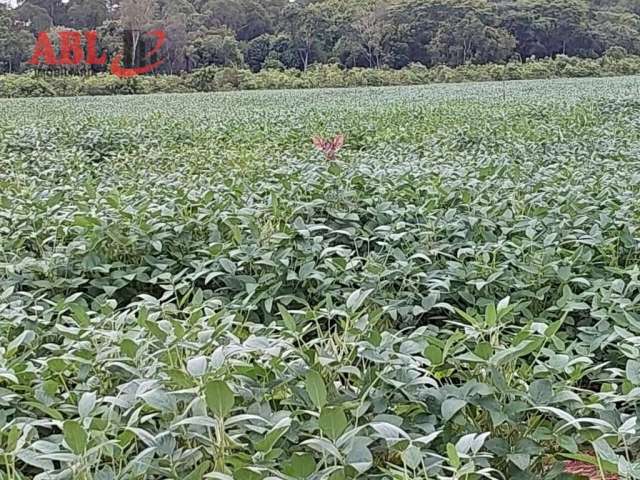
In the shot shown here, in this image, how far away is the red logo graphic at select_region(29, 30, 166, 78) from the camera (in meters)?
32.4

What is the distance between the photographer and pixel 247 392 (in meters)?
1.08

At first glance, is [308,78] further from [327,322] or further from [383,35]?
[327,322]

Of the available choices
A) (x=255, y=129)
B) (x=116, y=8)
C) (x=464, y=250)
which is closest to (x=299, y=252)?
(x=464, y=250)

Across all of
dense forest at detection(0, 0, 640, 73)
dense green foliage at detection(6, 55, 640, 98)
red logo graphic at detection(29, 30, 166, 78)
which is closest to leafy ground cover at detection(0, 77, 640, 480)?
dense green foliage at detection(6, 55, 640, 98)

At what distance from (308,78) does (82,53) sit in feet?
41.6

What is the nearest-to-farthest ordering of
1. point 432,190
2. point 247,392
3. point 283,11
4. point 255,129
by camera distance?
point 247,392 < point 432,190 < point 255,129 < point 283,11

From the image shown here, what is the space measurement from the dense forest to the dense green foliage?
6.89m

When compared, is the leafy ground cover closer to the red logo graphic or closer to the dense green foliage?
the dense green foliage

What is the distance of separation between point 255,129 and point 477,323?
262 inches

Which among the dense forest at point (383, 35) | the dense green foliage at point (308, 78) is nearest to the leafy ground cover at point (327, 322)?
the dense green foliage at point (308, 78)

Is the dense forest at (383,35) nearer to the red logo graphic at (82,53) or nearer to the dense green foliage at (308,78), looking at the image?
the red logo graphic at (82,53)

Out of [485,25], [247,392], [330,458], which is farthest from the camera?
[485,25]

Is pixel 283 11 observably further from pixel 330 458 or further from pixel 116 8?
pixel 330 458

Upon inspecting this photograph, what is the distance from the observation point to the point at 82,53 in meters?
33.8
